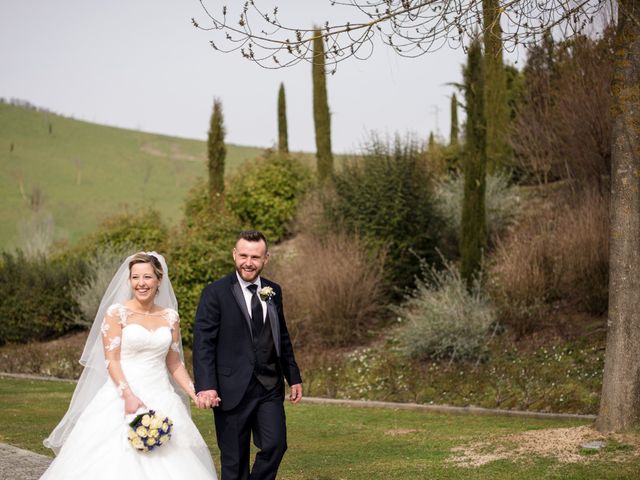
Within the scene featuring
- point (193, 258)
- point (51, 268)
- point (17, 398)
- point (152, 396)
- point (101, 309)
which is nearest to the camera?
point (152, 396)

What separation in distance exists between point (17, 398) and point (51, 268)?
44.7 feet

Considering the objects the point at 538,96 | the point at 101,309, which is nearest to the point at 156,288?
the point at 101,309

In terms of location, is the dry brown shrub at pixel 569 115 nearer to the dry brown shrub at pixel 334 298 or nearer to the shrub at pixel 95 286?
the dry brown shrub at pixel 334 298

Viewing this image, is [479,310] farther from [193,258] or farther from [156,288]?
[156,288]

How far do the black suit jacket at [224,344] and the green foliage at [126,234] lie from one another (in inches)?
1065

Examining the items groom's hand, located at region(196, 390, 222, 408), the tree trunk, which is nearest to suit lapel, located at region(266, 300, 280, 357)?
groom's hand, located at region(196, 390, 222, 408)

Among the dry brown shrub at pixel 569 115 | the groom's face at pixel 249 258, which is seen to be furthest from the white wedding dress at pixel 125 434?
the dry brown shrub at pixel 569 115

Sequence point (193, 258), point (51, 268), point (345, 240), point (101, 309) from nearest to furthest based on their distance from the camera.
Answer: point (101, 309)
point (345, 240)
point (193, 258)
point (51, 268)

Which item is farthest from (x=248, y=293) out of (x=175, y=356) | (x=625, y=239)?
(x=625, y=239)

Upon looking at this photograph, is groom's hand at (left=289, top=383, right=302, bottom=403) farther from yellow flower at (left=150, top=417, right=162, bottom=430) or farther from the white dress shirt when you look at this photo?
yellow flower at (left=150, top=417, right=162, bottom=430)

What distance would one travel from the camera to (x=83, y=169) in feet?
289

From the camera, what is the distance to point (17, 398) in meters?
17.3

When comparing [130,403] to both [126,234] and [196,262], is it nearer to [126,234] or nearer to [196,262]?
[196,262]

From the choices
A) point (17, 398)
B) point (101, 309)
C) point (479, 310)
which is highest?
point (101, 309)
